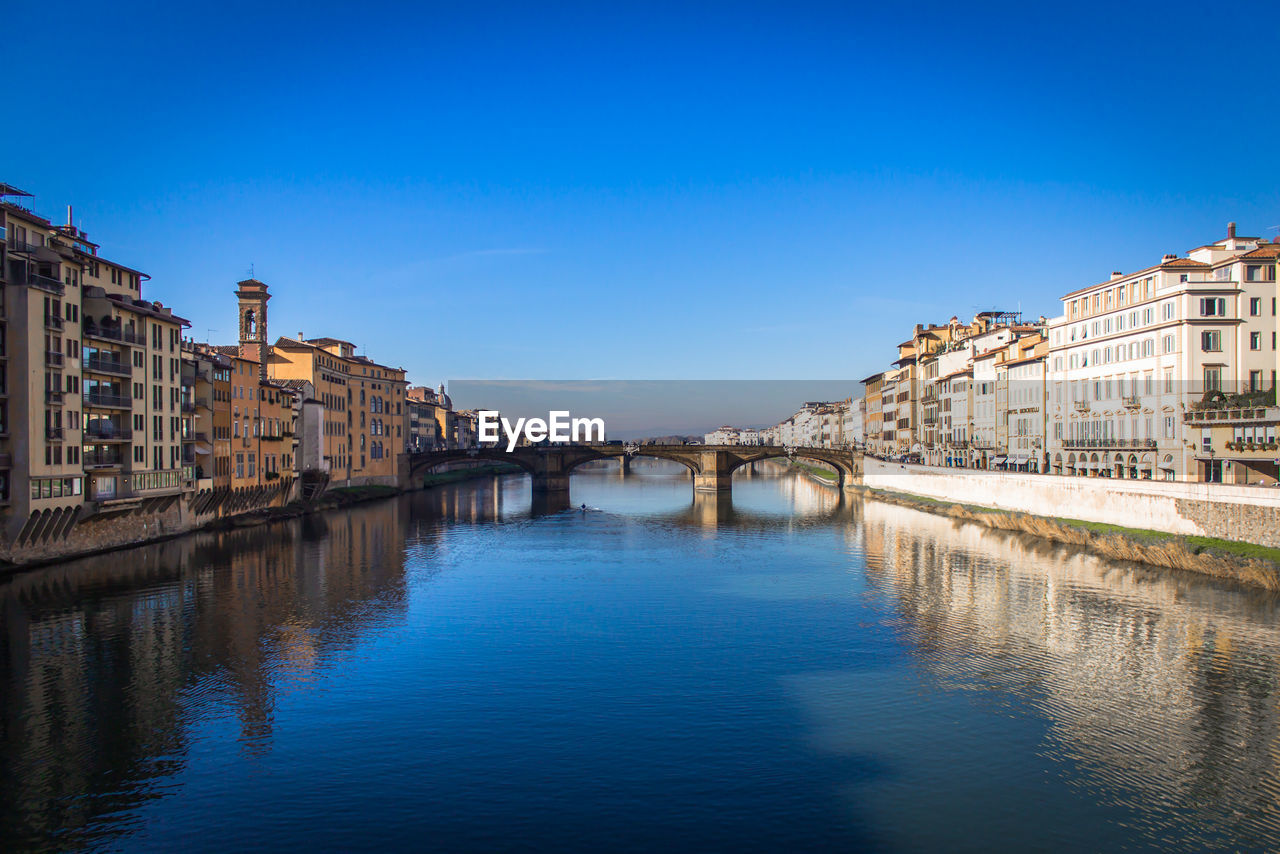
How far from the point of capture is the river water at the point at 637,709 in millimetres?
13586

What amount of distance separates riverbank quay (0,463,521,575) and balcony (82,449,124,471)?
2812 millimetres

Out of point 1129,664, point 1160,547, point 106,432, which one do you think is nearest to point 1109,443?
point 1160,547

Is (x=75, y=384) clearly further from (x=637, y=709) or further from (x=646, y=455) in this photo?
(x=646, y=455)

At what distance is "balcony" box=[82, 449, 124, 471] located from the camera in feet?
115

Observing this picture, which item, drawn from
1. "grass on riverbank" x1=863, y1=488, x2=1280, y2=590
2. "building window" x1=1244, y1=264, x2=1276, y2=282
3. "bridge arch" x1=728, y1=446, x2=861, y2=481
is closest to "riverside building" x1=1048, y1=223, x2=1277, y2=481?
"building window" x1=1244, y1=264, x2=1276, y2=282

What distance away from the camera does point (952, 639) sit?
79.6 feet

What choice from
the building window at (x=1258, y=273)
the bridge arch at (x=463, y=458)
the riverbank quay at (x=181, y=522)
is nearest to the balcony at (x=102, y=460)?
the riverbank quay at (x=181, y=522)

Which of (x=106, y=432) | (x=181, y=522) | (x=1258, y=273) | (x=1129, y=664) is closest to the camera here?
(x=1129, y=664)

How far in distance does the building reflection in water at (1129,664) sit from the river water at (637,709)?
0.09m

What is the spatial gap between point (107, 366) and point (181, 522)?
1035 centimetres

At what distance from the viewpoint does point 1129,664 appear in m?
21.3

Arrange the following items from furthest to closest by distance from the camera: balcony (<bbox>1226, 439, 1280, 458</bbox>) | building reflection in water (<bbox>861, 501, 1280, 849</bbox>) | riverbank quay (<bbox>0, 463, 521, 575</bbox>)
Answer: balcony (<bbox>1226, 439, 1280, 458</bbox>) < riverbank quay (<bbox>0, 463, 521, 575</bbox>) < building reflection in water (<bbox>861, 501, 1280, 849</bbox>)

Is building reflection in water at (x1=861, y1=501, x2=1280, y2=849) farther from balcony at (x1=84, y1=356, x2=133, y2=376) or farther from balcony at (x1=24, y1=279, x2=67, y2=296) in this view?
balcony at (x1=84, y1=356, x2=133, y2=376)

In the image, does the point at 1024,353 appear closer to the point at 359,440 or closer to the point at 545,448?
the point at 545,448
